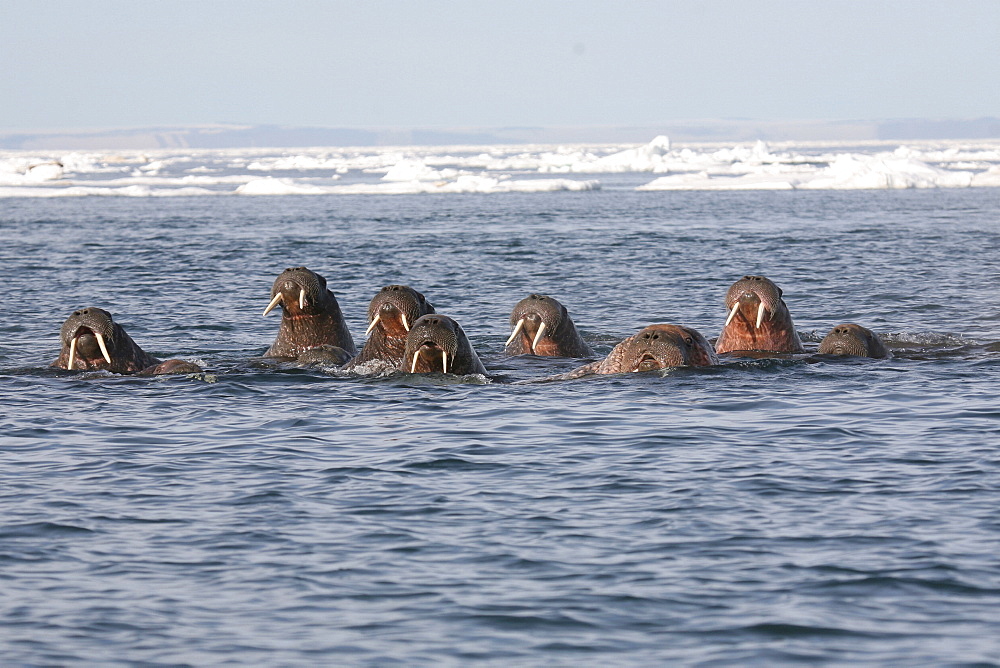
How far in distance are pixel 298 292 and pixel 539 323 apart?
2294 millimetres

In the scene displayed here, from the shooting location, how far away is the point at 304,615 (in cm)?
634

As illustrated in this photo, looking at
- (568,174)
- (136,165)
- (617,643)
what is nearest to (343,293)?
(617,643)

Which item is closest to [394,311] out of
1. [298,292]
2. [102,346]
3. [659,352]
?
[298,292]

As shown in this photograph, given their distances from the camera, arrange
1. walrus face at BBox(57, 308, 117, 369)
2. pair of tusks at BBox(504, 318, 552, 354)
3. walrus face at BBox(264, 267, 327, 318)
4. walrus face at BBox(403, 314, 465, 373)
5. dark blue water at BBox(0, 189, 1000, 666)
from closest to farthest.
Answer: dark blue water at BBox(0, 189, 1000, 666) → walrus face at BBox(403, 314, 465, 373) → walrus face at BBox(57, 308, 117, 369) → walrus face at BBox(264, 267, 327, 318) → pair of tusks at BBox(504, 318, 552, 354)

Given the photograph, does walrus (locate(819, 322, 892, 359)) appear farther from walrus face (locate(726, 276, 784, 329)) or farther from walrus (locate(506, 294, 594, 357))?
walrus (locate(506, 294, 594, 357))

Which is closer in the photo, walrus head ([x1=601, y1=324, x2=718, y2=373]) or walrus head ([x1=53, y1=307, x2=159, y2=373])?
walrus head ([x1=601, y1=324, x2=718, y2=373])

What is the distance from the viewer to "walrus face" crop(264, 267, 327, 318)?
1313cm

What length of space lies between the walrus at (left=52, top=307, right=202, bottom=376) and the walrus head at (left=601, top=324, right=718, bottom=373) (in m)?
3.92

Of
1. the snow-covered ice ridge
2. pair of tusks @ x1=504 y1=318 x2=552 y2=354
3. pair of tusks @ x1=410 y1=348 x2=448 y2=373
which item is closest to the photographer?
pair of tusks @ x1=410 y1=348 x2=448 y2=373

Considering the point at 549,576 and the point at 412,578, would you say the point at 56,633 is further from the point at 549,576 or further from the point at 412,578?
the point at 549,576

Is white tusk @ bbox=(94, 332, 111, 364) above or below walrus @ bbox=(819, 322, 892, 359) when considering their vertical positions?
above

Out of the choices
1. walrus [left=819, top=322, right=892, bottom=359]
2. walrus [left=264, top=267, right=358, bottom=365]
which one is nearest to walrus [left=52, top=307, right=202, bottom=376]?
walrus [left=264, top=267, right=358, bottom=365]

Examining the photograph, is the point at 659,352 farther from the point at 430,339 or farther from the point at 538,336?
the point at 430,339

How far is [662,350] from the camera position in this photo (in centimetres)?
1195
